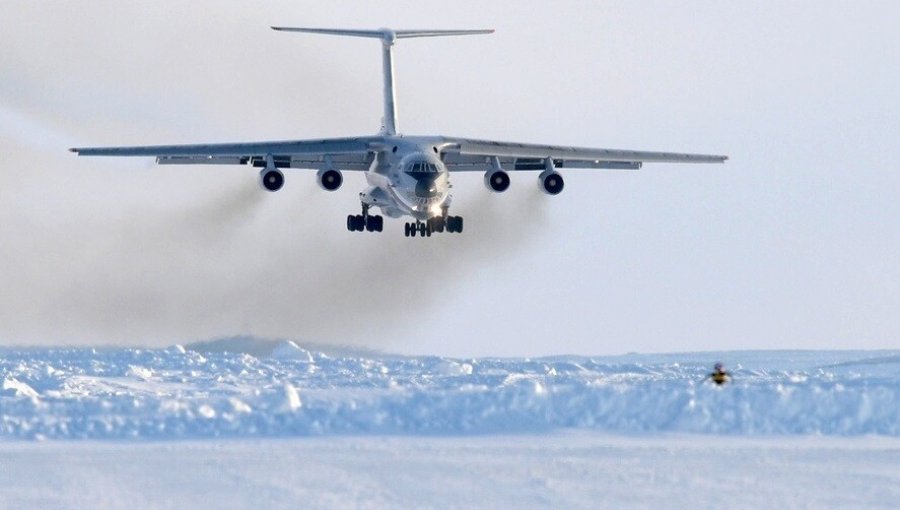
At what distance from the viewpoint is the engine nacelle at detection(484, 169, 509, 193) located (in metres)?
40.2

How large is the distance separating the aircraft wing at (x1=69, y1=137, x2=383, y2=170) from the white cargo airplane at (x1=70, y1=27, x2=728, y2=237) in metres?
0.03

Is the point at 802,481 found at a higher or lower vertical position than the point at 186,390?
lower

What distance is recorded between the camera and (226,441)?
18.5m

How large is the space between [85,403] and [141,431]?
1338 mm

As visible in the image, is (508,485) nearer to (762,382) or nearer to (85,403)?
(85,403)

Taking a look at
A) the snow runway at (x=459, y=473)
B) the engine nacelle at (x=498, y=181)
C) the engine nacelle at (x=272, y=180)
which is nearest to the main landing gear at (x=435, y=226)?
the engine nacelle at (x=498, y=181)

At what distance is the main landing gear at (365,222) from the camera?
42375 millimetres

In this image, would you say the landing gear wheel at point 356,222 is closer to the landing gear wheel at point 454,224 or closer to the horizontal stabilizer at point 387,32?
the landing gear wheel at point 454,224

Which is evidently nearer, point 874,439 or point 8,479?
point 8,479

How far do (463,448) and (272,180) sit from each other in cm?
2154

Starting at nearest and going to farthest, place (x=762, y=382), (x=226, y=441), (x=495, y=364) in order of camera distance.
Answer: (x=226, y=441)
(x=762, y=382)
(x=495, y=364)

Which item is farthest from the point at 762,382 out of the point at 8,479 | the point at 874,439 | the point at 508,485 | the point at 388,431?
the point at 8,479

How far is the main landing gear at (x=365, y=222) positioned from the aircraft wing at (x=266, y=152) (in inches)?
58.4

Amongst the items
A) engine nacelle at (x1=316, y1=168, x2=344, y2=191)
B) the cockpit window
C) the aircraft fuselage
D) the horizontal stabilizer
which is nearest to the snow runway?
the cockpit window
